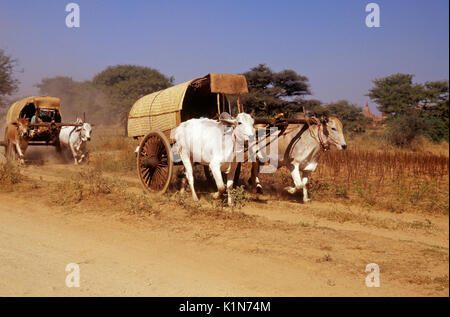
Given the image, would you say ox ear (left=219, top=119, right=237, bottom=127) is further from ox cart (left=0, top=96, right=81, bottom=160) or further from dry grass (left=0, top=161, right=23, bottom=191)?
ox cart (left=0, top=96, right=81, bottom=160)

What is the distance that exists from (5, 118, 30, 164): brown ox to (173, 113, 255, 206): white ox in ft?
25.3

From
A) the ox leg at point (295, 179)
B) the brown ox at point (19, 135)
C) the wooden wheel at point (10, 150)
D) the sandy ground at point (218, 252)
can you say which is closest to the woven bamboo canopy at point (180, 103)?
the ox leg at point (295, 179)

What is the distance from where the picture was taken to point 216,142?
26.3 ft

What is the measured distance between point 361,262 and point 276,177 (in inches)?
257

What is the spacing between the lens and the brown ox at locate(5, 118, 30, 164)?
14219 mm

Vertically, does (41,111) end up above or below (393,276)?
above

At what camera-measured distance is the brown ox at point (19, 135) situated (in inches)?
560

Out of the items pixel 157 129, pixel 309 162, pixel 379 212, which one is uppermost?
pixel 157 129

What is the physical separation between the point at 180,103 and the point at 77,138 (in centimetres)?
797

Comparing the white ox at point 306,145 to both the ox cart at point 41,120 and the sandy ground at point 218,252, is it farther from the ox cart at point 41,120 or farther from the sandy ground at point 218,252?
the ox cart at point 41,120

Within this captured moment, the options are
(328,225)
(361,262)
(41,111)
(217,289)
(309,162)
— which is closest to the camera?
(217,289)

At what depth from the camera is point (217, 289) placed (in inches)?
156
